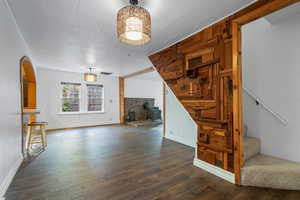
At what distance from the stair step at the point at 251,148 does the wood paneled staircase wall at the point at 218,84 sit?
0.36 metres

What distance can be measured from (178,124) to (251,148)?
2.00 meters

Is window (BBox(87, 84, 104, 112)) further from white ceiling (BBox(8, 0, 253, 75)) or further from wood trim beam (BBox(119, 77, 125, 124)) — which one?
white ceiling (BBox(8, 0, 253, 75))

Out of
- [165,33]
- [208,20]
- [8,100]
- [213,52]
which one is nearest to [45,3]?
[8,100]

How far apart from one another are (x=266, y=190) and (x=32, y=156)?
13.8 feet

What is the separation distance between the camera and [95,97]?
673 cm

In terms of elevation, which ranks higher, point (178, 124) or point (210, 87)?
point (210, 87)

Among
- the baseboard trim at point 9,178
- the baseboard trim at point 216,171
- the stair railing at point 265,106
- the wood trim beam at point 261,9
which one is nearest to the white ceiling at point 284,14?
the wood trim beam at point 261,9

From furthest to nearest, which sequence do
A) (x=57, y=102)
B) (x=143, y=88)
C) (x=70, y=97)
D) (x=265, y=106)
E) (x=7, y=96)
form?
(x=143, y=88) → (x=70, y=97) → (x=57, y=102) → (x=265, y=106) → (x=7, y=96)

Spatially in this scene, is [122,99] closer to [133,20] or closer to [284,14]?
[133,20]

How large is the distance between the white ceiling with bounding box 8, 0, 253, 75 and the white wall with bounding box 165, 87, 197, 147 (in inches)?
70.4

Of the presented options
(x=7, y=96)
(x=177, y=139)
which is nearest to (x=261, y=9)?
(x=177, y=139)

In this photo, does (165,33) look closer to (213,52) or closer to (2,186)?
(213,52)

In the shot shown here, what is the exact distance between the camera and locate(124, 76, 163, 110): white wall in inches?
307

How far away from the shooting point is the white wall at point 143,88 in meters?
7.79
